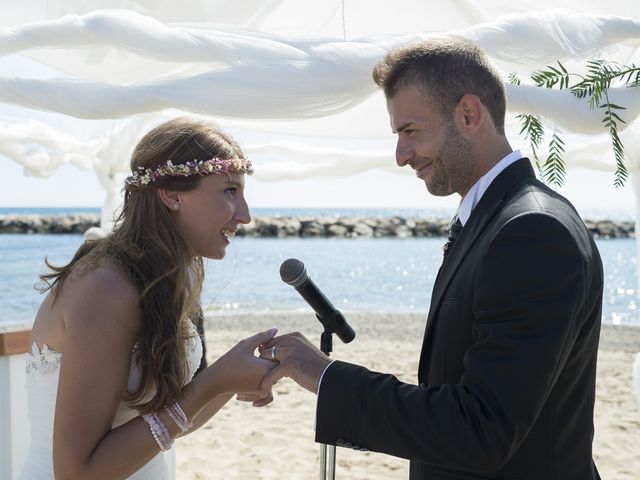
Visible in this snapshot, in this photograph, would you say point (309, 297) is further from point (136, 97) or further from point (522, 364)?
point (136, 97)

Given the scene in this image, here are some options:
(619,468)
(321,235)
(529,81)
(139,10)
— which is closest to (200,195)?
(139,10)

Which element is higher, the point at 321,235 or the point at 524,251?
the point at 524,251

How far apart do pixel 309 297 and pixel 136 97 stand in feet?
6.40

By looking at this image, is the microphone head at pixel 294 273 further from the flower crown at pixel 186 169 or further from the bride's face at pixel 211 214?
the flower crown at pixel 186 169

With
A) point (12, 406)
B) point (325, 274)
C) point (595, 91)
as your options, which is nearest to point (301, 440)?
point (12, 406)

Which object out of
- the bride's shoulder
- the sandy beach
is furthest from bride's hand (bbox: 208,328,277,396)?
the sandy beach

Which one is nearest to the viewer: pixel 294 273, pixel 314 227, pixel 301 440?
pixel 294 273

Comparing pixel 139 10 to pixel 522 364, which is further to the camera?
pixel 139 10

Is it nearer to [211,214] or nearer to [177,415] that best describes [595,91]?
[211,214]

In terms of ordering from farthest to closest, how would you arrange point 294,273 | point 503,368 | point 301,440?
point 301,440, point 294,273, point 503,368

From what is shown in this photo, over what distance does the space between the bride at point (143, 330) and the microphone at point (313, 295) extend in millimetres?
175

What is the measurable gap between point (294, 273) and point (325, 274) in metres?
30.4

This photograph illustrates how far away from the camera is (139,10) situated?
382cm

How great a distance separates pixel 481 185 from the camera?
1.82 metres
